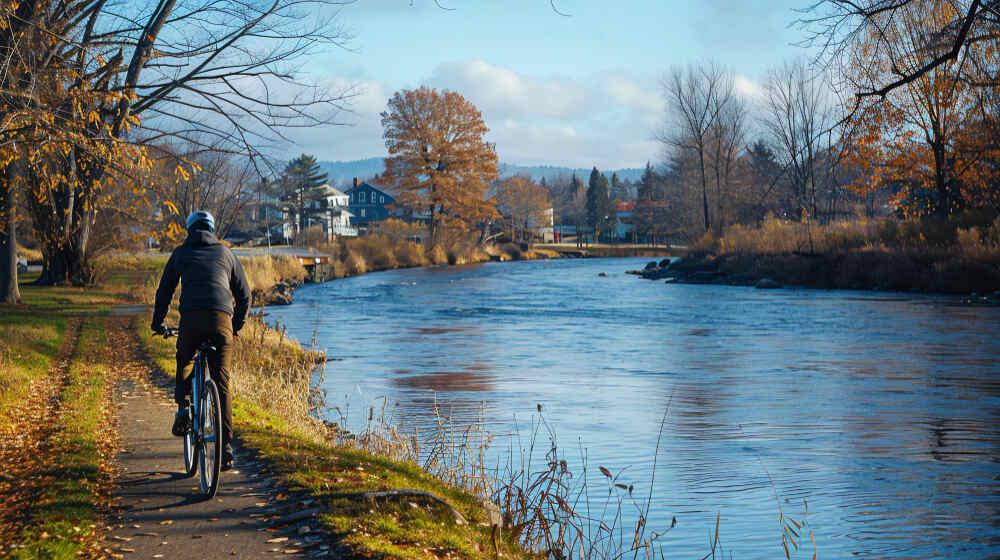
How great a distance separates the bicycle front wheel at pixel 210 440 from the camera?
22.6ft

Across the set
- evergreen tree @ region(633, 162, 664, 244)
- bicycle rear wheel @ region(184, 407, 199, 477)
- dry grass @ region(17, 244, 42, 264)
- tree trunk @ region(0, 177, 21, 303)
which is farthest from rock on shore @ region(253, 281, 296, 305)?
evergreen tree @ region(633, 162, 664, 244)

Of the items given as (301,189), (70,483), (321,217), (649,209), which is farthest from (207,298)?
(649,209)

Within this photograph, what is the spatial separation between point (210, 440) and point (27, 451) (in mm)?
2970

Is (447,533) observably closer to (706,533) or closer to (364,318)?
(706,533)

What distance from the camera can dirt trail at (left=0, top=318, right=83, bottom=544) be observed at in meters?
6.61

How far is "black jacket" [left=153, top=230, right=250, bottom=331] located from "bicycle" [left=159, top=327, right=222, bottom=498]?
0.34 m

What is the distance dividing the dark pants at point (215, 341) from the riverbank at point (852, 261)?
30.0 meters

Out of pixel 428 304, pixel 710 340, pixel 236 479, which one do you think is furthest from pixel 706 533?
pixel 428 304

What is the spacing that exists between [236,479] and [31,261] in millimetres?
46638

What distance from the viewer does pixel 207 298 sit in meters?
7.15

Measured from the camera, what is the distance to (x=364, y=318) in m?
30.2

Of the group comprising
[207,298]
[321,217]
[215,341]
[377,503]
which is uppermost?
[321,217]

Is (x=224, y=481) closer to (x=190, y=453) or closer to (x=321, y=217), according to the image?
(x=190, y=453)

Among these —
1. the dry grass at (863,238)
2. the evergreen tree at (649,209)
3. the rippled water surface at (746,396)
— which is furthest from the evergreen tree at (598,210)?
the rippled water surface at (746,396)
